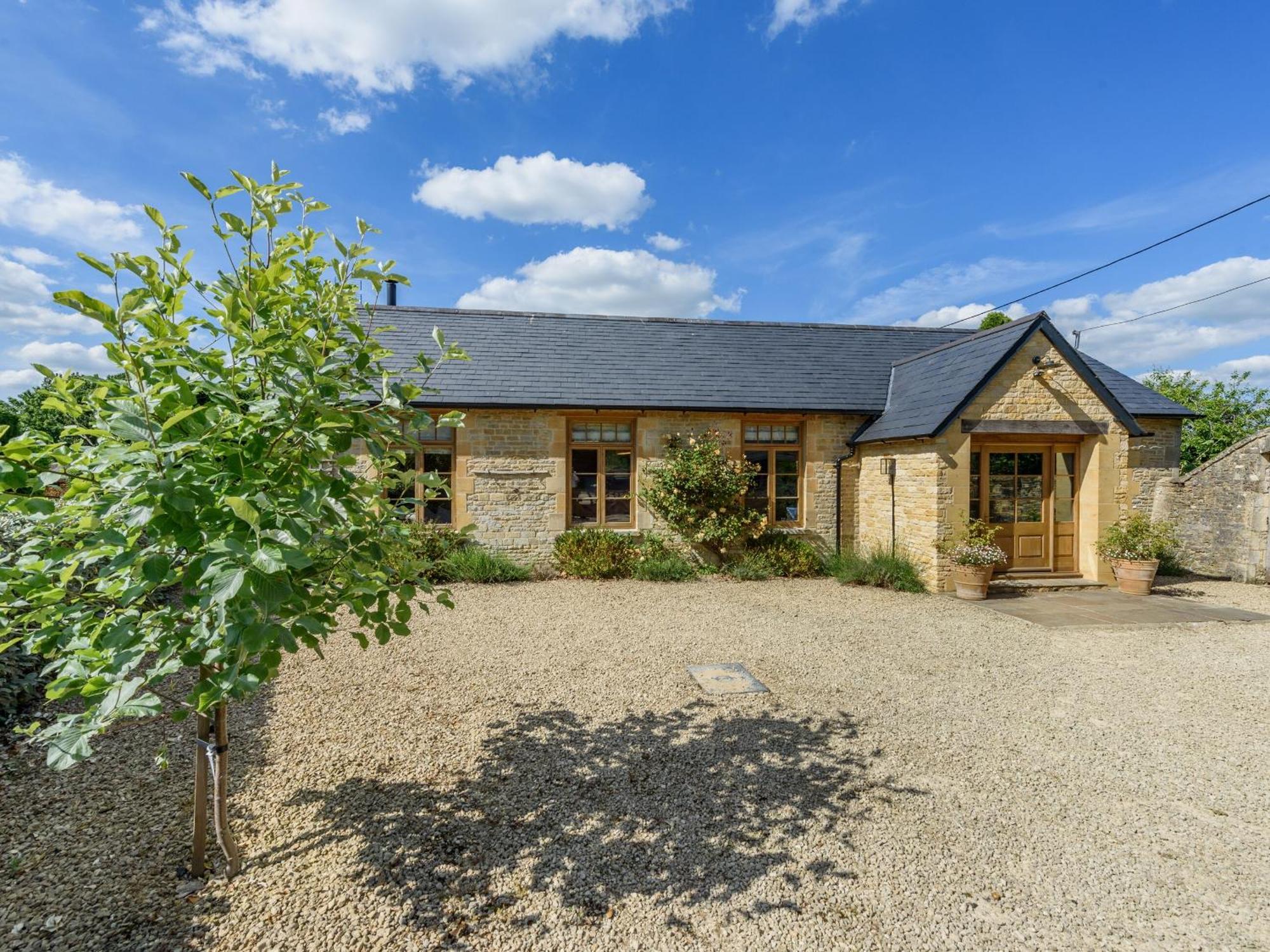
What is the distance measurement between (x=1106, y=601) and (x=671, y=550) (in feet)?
20.7

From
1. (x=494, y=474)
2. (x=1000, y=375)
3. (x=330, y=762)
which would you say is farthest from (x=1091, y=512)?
(x=330, y=762)

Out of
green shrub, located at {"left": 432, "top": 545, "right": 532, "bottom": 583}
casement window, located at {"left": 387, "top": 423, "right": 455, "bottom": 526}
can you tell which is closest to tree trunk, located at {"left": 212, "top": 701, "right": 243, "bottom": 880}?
green shrub, located at {"left": 432, "top": 545, "right": 532, "bottom": 583}

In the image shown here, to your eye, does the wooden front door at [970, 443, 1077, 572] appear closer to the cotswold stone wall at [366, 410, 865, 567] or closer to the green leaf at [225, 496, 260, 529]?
the cotswold stone wall at [366, 410, 865, 567]

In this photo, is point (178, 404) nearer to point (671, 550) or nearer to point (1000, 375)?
point (671, 550)

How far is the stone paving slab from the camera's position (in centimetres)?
736

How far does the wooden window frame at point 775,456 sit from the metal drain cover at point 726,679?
5717 mm

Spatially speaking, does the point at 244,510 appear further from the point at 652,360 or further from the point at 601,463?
the point at 652,360

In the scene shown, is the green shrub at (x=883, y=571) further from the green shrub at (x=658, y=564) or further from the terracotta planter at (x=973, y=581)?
the green shrub at (x=658, y=564)

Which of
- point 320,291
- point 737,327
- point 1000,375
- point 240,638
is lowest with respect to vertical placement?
point 240,638

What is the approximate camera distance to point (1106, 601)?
8.37 metres

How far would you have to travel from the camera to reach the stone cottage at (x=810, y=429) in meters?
9.06

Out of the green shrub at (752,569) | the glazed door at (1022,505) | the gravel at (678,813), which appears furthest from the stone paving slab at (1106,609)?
the green shrub at (752,569)

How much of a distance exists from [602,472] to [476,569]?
108 inches

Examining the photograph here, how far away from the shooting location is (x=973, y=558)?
28.1 feet
